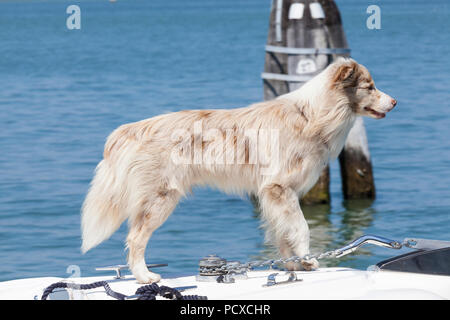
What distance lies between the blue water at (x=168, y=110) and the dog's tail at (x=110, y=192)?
2.10 feet

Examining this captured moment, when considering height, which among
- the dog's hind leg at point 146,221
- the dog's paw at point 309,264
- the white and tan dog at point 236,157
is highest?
the white and tan dog at point 236,157

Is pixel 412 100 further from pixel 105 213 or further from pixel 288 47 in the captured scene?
pixel 105 213

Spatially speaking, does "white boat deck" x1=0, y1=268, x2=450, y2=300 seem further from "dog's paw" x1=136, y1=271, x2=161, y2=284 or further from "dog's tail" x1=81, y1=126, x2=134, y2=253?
"dog's tail" x1=81, y1=126, x2=134, y2=253

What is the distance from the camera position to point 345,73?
279 inches

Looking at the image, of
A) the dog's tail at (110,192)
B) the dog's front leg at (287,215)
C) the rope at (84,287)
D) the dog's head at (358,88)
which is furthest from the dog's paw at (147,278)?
the dog's head at (358,88)

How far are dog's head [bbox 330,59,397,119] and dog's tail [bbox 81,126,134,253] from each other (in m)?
1.77

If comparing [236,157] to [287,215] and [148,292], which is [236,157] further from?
[148,292]

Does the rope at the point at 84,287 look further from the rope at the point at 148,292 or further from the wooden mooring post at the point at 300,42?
the wooden mooring post at the point at 300,42

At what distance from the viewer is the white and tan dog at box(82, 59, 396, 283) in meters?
6.79

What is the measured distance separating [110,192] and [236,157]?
40.5 inches

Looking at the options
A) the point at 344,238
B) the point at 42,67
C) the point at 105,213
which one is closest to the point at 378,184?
the point at 344,238

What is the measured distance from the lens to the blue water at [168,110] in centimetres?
1169

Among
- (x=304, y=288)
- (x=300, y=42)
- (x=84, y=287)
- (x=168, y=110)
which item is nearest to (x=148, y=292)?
(x=84, y=287)
